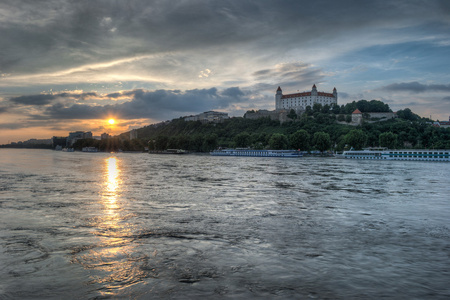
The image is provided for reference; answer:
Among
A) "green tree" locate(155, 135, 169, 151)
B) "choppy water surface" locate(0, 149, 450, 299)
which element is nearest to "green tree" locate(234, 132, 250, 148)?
"green tree" locate(155, 135, 169, 151)

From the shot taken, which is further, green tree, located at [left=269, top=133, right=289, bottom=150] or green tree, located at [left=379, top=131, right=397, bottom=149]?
green tree, located at [left=269, top=133, right=289, bottom=150]

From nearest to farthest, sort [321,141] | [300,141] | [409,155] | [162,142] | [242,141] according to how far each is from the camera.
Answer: [409,155] < [321,141] < [300,141] < [242,141] < [162,142]

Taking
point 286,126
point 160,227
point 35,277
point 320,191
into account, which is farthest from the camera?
point 286,126

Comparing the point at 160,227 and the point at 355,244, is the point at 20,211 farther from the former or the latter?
the point at 355,244

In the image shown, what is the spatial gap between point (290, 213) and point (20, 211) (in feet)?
44.5

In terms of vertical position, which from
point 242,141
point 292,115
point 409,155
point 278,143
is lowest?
point 409,155

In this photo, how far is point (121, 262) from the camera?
9.22 m

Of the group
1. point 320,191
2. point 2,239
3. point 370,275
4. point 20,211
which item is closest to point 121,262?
point 2,239

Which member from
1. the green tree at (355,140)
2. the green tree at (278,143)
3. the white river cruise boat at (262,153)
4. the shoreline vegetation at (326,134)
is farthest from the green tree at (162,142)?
the green tree at (355,140)

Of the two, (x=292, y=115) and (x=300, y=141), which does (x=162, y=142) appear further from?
(x=300, y=141)

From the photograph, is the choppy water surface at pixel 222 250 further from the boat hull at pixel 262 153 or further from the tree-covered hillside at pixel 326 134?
the tree-covered hillside at pixel 326 134

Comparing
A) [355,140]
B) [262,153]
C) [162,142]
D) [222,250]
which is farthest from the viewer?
[162,142]

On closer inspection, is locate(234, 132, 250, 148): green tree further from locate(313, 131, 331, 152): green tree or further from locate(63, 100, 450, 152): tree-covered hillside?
locate(313, 131, 331, 152): green tree

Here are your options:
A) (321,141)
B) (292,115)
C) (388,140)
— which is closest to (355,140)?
(388,140)
